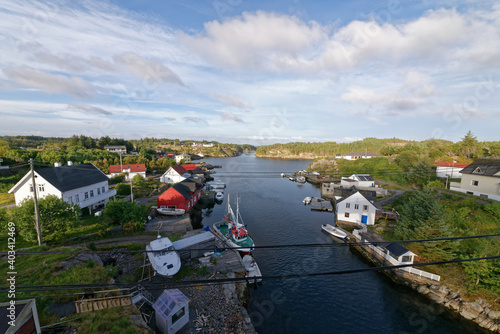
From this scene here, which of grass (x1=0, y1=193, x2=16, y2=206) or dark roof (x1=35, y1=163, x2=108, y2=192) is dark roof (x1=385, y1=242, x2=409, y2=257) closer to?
dark roof (x1=35, y1=163, x2=108, y2=192)

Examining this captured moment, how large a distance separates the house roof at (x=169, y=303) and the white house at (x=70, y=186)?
1680 centimetres

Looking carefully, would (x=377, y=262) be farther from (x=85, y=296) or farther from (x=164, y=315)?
(x=85, y=296)

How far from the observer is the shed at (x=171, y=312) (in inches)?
449

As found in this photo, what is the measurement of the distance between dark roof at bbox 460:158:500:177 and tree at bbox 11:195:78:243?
49947 millimetres

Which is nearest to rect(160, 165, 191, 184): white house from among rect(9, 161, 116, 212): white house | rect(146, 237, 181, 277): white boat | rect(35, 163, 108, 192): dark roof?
rect(9, 161, 116, 212): white house

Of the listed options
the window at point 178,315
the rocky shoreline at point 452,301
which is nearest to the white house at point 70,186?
the window at point 178,315

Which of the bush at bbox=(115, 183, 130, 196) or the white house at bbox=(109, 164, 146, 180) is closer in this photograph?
the bush at bbox=(115, 183, 130, 196)

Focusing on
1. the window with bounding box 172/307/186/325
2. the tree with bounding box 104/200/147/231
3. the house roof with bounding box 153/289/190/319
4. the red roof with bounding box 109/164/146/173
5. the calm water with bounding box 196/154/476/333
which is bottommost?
the calm water with bounding box 196/154/476/333

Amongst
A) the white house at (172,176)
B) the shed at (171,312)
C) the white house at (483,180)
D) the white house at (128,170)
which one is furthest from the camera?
the white house at (128,170)

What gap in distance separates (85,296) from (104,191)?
23843 mm

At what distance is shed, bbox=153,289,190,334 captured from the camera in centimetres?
1141

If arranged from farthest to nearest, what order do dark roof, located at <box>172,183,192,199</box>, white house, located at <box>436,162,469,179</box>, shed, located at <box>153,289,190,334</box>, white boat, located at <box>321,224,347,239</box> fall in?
white house, located at <box>436,162,469,179</box>, dark roof, located at <box>172,183,192,199</box>, white boat, located at <box>321,224,347,239</box>, shed, located at <box>153,289,190,334</box>

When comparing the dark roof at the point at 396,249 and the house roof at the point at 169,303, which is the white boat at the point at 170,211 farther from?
the dark roof at the point at 396,249

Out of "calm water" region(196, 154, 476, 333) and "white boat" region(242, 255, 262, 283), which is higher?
"white boat" region(242, 255, 262, 283)
